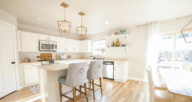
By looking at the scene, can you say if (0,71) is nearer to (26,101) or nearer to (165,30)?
(26,101)

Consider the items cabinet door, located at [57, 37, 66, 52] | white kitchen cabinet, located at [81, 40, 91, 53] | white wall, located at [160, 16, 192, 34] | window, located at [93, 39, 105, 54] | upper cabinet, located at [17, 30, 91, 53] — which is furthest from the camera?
white kitchen cabinet, located at [81, 40, 91, 53]

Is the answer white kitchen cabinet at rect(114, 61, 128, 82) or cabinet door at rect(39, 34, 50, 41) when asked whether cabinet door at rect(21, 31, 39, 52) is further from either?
white kitchen cabinet at rect(114, 61, 128, 82)

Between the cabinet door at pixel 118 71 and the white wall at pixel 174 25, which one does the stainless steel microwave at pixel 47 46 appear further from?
the white wall at pixel 174 25

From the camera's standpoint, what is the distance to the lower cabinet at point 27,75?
2.77 metres

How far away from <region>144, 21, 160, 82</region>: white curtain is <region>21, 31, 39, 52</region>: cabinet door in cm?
480

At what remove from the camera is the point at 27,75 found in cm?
287

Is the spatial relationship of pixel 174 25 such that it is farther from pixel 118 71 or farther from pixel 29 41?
pixel 29 41

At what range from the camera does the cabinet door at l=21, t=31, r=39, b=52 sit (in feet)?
9.62

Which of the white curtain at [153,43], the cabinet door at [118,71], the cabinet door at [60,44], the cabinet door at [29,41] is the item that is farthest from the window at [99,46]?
the cabinet door at [29,41]

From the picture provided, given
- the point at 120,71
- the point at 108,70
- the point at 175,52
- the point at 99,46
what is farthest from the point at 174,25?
the point at 99,46

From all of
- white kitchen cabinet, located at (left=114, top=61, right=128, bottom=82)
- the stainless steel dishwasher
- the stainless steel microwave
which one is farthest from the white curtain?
Answer: the stainless steel microwave

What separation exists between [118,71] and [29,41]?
4016mm

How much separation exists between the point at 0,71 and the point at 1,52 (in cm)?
55

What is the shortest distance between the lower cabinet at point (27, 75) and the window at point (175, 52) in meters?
5.25
